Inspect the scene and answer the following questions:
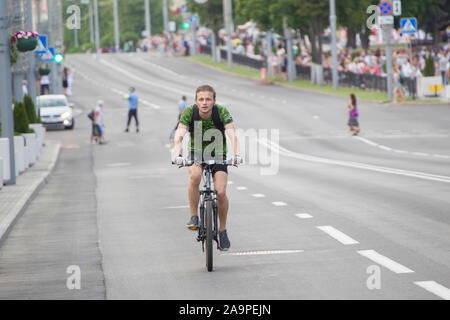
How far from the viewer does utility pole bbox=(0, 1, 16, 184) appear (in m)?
22.9

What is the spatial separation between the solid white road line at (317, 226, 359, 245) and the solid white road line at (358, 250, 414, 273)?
0.82 meters

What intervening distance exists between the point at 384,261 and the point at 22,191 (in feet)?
39.2

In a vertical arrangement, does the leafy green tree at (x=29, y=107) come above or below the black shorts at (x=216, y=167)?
below

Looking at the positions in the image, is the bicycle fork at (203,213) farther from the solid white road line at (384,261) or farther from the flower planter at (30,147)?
the flower planter at (30,147)

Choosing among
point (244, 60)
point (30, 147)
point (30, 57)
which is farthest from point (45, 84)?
point (30, 147)

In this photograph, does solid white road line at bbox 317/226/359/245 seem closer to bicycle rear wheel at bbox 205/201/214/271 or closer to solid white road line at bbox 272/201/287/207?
bicycle rear wheel at bbox 205/201/214/271

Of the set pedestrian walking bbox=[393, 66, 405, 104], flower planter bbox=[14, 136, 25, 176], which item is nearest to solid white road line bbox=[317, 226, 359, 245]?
flower planter bbox=[14, 136, 25, 176]

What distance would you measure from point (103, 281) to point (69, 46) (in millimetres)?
161785

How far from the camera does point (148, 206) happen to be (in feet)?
58.2

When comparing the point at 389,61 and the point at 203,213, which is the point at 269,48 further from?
the point at 203,213

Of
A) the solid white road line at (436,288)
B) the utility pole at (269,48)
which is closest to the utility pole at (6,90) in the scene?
the solid white road line at (436,288)

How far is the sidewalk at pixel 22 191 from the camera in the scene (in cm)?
1578

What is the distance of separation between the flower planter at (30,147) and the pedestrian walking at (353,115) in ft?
41.1

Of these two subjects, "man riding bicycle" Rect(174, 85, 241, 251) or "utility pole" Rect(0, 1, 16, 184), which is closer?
"man riding bicycle" Rect(174, 85, 241, 251)
